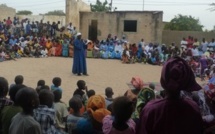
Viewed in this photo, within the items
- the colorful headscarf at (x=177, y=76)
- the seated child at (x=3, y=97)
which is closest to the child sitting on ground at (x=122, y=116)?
the colorful headscarf at (x=177, y=76)

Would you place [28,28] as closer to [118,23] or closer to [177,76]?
[118,23]

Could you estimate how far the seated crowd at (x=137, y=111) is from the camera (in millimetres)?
2191

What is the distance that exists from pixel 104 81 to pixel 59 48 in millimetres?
9391

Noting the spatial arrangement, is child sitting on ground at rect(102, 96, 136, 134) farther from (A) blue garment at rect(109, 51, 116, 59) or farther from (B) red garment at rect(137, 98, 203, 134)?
(A) blue garment at rect(109, 51, 116, 59)

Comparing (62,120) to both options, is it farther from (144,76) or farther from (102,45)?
(102,45)

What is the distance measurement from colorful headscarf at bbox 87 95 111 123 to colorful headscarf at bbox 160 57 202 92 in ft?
4.21

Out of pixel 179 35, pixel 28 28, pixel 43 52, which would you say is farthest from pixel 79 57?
pixel 179 35

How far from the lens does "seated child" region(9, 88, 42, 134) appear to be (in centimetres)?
295

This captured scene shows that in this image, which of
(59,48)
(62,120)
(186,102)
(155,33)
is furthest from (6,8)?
(186,102)

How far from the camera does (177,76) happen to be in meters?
2.17

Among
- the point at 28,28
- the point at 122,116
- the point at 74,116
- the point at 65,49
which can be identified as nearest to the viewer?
the point at 122,116

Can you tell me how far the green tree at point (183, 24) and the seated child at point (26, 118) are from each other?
27136mm

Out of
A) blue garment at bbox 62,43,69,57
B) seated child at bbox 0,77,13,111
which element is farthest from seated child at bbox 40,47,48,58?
seated child at bbox 0,77,13,111

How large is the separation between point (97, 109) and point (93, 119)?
11cm
